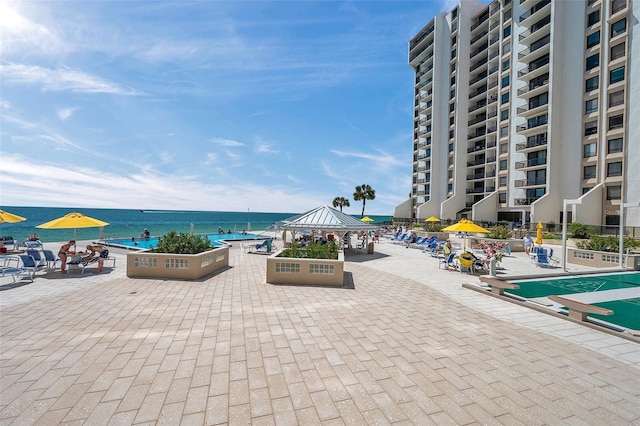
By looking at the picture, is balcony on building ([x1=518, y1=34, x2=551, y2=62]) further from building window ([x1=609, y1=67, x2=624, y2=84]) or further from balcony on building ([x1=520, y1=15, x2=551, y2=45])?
building window ([x1=609, y1=67, x2=624, y2=84])

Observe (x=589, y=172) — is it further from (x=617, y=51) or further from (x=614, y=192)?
(x=617, y=51)

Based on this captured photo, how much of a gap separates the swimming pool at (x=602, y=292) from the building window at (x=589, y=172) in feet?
76.1

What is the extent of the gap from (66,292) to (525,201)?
43.5 meters

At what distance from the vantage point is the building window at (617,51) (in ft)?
92.7

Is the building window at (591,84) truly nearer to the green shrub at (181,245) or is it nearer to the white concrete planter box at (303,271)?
the white concrete planter box at (303,271)

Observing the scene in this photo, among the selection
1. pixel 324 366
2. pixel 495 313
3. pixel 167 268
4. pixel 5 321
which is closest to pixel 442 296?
pixel 495 313

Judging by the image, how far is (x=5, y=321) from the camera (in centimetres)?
634

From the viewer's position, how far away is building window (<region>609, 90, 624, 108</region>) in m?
28.2

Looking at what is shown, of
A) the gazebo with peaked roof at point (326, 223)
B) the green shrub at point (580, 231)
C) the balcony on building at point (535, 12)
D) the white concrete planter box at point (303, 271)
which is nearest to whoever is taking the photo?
the white concrete planter box at point (303, 271)

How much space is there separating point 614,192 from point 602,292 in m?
26.7

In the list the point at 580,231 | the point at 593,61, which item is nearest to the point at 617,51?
the point at 593,61

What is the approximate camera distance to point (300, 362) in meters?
4.77

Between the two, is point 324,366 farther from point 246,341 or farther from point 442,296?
point 442,296

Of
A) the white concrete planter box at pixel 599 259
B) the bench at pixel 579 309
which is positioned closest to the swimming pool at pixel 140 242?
the bench at pixel 579 309
